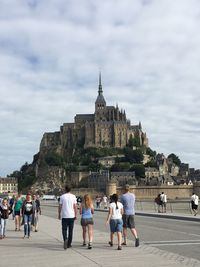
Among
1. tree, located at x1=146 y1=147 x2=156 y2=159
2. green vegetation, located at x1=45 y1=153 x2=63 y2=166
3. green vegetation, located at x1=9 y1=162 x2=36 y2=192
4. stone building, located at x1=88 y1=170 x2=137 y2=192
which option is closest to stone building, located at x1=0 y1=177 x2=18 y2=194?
green vegetation, located at x1=9 y1=162 x2=36 y2=192

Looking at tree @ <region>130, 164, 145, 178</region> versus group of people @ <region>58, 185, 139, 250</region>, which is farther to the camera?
tree @ <region>130, 164, 145, 178</region>

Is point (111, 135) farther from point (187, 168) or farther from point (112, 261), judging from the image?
point (112, 261)

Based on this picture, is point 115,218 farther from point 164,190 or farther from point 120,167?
point 120,167

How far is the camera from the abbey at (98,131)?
6398 inches

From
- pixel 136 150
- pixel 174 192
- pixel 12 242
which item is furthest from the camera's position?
pixel 136 150

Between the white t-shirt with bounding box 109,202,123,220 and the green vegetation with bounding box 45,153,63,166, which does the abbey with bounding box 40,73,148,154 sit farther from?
the white t-shirt with bounding box 109,202,123,220

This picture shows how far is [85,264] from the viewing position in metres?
9.42

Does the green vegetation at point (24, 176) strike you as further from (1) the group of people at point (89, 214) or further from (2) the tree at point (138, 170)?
(1) the group of people at point (89, 214)

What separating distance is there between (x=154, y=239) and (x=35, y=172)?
15777cm

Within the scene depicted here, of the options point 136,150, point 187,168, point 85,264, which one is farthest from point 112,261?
point 187,168

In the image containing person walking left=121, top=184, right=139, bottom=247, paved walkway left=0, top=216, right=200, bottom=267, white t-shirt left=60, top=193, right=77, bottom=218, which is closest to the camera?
paved walkway left=0, top=216, right=200, bottom=267

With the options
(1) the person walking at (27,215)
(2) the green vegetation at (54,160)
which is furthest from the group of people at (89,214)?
(2) the green vegetation at (54,160)

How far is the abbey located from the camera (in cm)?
16250

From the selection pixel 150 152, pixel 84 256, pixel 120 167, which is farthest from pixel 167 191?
pixel 84 256
